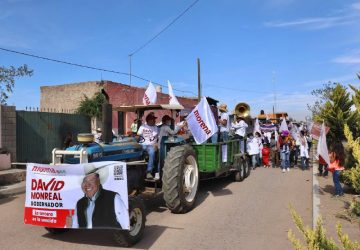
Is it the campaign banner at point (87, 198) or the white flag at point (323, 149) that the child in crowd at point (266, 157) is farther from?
the campaign banner at point (87, 198)

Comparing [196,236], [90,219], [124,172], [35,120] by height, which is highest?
[35,120]

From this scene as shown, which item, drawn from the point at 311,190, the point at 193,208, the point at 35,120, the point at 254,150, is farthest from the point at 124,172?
the point at 254,150

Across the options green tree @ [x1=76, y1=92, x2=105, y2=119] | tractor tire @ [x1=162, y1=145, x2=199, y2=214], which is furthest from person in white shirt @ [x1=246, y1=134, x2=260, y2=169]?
green tree @ [x1=76, y1=92, x2=105, y2=119]

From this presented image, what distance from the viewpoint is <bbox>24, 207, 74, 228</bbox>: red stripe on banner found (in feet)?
18.8

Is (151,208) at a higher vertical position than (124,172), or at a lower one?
lower

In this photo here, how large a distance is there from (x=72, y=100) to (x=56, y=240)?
19.2 m

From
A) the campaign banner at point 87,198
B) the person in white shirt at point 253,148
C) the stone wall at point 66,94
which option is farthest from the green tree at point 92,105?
the campaign banner at point 87,198

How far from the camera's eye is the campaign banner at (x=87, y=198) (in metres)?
5.63

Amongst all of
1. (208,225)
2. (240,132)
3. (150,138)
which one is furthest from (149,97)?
(208,225)

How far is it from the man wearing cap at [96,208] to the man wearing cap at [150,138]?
7.77ft

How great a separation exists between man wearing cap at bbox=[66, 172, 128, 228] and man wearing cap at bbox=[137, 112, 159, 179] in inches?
93.2

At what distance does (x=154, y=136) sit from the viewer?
328 inches

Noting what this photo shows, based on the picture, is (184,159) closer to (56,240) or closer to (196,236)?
(196,236)

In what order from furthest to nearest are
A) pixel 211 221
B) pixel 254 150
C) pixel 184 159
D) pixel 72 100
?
pixel 72 100 < pixel 254 150 < pixel 184 159 < pixel 211 221
